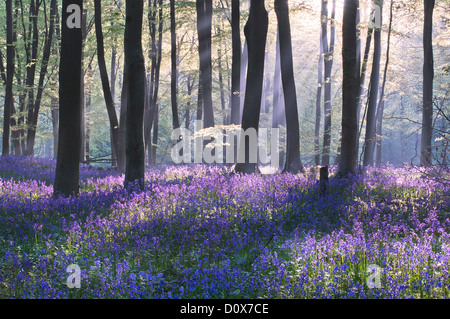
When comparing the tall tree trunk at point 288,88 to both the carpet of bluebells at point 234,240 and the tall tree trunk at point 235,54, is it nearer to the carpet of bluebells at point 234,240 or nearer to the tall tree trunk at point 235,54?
the tall tree trunk at point 235,54

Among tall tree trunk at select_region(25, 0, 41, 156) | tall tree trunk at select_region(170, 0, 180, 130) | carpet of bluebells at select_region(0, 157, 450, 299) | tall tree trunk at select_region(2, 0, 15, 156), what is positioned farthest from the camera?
tall tree trunk at select_region(25, 0, 41, 156)

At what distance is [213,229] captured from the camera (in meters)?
6.21

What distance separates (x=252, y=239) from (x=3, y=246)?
3816 millimetres

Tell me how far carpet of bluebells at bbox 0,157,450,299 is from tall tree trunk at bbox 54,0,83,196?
1.82 feet

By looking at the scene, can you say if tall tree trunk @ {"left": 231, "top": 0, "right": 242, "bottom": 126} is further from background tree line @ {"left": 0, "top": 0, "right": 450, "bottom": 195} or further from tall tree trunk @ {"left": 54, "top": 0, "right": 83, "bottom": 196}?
tall tree trunk @ {"left": 54, "top": 0, "right": 83, "bottom": 196}

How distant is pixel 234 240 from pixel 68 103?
551 cm

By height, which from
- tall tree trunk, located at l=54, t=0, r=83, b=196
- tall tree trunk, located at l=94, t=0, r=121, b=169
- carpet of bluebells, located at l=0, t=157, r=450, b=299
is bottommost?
carpet of bluebells, located at l=0, t=157, r=450, b=299

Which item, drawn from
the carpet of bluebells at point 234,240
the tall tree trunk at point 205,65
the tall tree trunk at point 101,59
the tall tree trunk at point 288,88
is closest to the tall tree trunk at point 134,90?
the carpet of bluebells at point 234,240

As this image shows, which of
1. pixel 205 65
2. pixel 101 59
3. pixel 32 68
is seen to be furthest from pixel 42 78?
pixel 205 65

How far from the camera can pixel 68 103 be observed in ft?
29.3

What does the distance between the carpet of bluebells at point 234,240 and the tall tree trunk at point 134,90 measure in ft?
2.88

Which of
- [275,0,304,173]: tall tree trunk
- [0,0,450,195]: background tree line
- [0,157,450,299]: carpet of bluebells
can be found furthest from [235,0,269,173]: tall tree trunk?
[0,157,450,299]: carpet of bluebells

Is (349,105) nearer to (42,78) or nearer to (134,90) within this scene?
(134,90)

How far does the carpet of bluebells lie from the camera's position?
4.30m
